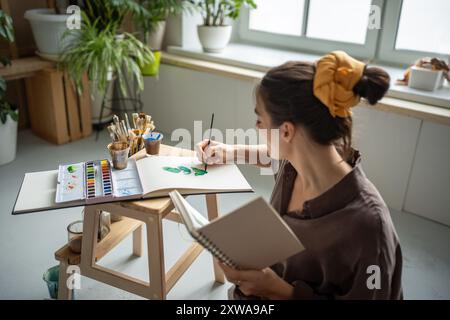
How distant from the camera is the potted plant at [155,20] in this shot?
9.14 ft

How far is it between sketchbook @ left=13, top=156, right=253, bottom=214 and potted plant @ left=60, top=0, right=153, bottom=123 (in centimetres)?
130

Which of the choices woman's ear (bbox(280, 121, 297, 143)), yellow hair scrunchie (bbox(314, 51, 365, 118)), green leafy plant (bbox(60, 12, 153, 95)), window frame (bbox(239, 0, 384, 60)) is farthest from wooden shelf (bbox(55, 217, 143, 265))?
window frame (bbox(239, 0, 384, 60))

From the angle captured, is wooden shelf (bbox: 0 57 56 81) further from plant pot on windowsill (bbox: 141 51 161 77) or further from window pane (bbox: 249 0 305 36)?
window pane (bbox: 249 0 305 36)

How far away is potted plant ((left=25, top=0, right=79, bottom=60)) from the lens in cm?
265

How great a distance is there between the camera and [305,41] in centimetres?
297

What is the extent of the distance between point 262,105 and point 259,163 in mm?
432

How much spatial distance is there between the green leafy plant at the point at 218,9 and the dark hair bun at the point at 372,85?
1993mm

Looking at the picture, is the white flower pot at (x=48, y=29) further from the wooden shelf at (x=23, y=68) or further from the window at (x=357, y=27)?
the window at (x=357, y=27)

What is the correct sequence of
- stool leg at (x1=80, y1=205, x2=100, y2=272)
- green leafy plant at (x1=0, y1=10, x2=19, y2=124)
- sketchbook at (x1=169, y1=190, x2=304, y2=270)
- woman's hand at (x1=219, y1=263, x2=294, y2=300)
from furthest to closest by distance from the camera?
green leafy plant at (x1=0, y1=10, x2=19, y2=124) → stool leg at (x1=80, y1=205, x2=100, y2=272) → woman's hand at (x1=219, y1=263, x2=294, y2=300) → sketchbook at (x1=169, y1=190, x2=304, y2=270)

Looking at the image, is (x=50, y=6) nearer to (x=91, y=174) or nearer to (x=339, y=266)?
(x=91, y=174)

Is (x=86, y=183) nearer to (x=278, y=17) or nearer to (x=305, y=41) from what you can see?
(x=305, y=41)

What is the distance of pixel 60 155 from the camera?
284 centimetres

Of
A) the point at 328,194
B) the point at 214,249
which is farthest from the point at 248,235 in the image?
the point at 328,194

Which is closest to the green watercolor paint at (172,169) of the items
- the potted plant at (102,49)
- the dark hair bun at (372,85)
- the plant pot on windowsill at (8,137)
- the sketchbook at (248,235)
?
the sketchbook at (248,235)
